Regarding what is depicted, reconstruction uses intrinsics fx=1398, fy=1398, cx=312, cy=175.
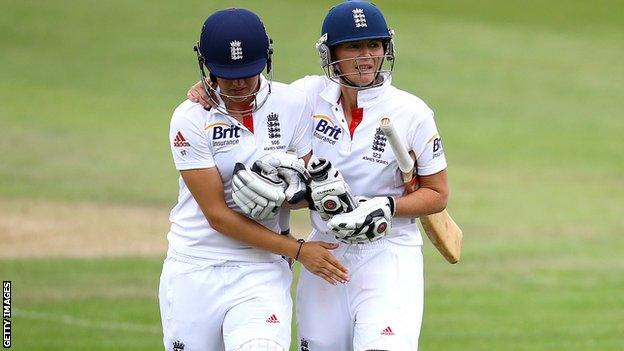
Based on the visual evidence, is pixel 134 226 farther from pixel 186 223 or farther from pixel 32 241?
pixel 186 223

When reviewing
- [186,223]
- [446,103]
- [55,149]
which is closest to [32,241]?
[55,149]

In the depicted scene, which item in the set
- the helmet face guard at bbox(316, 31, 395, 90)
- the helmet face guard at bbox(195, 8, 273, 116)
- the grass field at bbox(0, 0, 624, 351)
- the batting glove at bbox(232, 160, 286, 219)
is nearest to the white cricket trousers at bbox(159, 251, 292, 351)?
the batting glove at bbox(232, 160, 286, 219)

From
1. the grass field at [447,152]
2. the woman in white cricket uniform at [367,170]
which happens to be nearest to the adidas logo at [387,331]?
the woman in white cricket uniform at [367,170]

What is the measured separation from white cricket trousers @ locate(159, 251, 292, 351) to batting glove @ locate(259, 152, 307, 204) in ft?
1.74

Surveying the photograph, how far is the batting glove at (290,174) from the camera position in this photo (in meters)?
7.16

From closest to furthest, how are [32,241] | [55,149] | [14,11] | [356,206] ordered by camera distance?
[356,206]
[32,241]
[55,149]
[14,11]

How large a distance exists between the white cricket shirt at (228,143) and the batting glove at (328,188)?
1.32 ft

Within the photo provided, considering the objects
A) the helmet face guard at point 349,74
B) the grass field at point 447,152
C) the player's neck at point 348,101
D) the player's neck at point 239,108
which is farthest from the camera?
the grass field at point 447,152

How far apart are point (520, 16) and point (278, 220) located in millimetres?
30551

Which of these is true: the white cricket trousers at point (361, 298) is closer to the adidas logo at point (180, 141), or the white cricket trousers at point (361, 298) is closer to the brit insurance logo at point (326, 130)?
the brit insurance logo at point (326, 130)

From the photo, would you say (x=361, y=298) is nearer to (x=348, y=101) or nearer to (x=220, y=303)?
(x=220, y=303)

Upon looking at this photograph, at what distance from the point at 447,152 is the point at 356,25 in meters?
17.1

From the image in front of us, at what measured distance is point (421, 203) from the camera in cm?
744

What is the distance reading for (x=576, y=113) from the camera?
1129 inches
